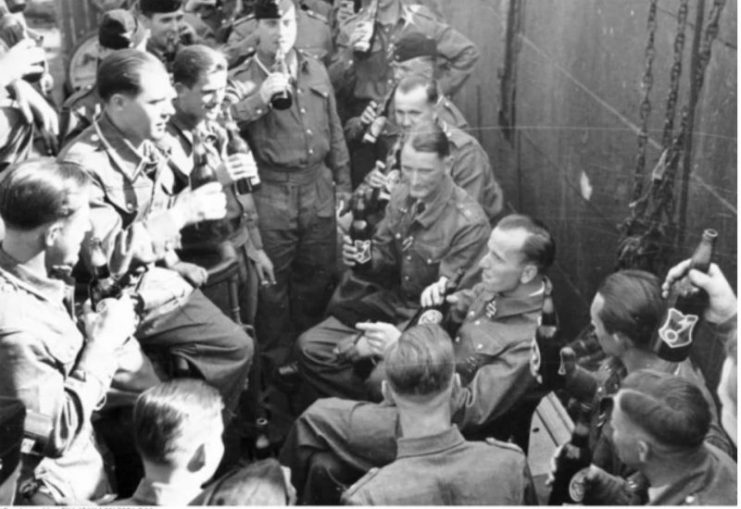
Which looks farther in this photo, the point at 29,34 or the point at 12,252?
the point at 29,34

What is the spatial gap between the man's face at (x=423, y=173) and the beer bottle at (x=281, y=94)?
1.31 feet

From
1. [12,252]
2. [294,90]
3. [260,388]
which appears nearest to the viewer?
[12,252]

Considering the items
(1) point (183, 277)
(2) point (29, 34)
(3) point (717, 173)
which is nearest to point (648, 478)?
(3) point (717, 173)

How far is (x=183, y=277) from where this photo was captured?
10.3 feet

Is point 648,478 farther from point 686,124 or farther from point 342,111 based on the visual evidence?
point 342,111

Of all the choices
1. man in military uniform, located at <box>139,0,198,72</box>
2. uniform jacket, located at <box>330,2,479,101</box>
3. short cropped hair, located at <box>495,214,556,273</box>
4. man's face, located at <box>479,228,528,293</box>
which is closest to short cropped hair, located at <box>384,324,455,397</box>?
man's face, located at <box>479,228,528,293</box>

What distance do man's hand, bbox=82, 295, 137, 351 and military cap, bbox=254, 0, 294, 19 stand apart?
3.11ft

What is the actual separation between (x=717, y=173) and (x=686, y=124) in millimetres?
153

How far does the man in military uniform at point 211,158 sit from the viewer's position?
3.15 m

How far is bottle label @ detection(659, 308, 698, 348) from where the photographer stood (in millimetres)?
3010

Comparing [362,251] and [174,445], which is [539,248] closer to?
[362,251]

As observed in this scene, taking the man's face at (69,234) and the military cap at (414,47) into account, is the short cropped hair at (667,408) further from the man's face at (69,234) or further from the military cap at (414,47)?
the man's face at (69,234)

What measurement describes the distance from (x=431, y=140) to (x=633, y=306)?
2.52ft

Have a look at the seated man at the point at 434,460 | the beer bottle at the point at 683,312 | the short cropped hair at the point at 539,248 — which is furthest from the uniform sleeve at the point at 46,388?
the beer bottle at the point at 683,312
